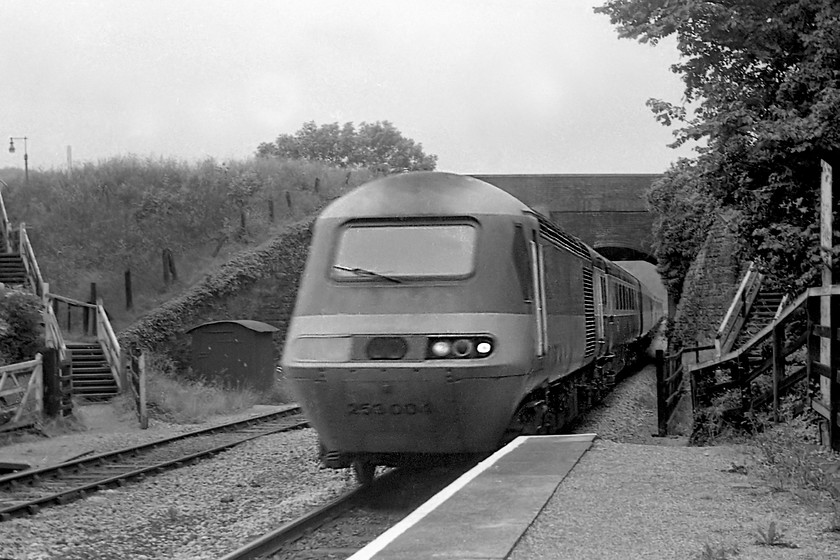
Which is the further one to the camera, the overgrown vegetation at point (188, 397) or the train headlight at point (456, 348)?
the overgrown vegetation at point (188, 397)

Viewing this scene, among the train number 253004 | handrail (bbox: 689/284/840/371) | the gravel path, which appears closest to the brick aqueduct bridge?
handrail (bbox: 689/284/840/371)

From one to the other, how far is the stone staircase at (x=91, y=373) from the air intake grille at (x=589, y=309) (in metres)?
11.4

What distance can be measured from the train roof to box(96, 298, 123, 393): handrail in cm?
1347

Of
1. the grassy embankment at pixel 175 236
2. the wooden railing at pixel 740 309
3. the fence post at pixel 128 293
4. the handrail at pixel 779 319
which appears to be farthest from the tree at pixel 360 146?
the handrail at pixel 779 319

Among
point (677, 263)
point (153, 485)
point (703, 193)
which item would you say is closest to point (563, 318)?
point (703, 193)

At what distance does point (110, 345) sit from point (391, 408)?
50.6 ft

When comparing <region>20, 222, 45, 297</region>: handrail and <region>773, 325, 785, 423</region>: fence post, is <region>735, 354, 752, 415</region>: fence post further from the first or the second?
<region>20, 222, 45, 297</region>: handrail

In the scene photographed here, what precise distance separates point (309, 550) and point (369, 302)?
2358 millimetres

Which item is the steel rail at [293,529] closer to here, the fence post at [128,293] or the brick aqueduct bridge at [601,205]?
the fence post at [128,293]

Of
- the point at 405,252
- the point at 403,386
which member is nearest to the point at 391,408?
the point at 403,386

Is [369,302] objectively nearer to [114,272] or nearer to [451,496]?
[451,496]

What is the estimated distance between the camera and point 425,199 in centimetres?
966

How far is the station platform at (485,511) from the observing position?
5.14 meters

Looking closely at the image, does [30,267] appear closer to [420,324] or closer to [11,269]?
[11,269]
